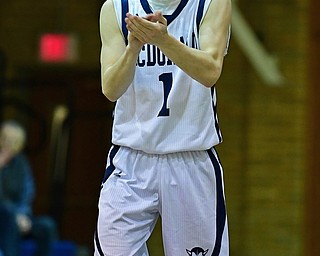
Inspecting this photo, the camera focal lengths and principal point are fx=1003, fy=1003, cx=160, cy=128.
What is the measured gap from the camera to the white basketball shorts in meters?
3.42

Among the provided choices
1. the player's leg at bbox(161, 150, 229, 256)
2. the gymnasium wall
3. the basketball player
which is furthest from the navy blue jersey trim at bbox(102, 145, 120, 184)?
the gymnasium wall

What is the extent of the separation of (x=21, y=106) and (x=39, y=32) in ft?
6.36

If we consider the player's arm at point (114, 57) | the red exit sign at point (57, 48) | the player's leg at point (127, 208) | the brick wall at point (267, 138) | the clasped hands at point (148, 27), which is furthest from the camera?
the red exit sign at point (57, 48)

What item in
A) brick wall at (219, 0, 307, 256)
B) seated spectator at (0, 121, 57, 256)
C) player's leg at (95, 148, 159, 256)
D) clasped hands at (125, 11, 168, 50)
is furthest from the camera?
brick wall at (219, 0, 307, 256)

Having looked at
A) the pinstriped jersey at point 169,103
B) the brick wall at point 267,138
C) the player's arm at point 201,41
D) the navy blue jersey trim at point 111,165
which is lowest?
the brick wall at point 267,138

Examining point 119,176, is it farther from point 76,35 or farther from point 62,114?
point 76,35

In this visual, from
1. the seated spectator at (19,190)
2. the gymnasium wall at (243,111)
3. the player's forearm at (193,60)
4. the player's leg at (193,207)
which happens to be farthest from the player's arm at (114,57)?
the gymnasium wall at (243,111)

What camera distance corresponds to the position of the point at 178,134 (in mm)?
3422

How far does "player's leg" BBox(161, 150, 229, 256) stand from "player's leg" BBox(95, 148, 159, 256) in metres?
0.06

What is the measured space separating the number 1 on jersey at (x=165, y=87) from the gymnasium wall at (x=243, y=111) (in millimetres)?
5345

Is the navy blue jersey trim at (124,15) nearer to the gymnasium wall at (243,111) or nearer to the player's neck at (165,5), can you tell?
the player's neck at (165,5)

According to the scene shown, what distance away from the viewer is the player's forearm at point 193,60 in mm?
3217

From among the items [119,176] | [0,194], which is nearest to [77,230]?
[0,194]

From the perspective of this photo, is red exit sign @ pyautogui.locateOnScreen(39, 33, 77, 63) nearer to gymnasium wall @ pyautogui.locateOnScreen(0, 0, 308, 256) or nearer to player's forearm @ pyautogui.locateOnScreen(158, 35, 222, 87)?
gymnasium wall @ pyautogui.locateOnScreen(0, 0, 308, 256)
